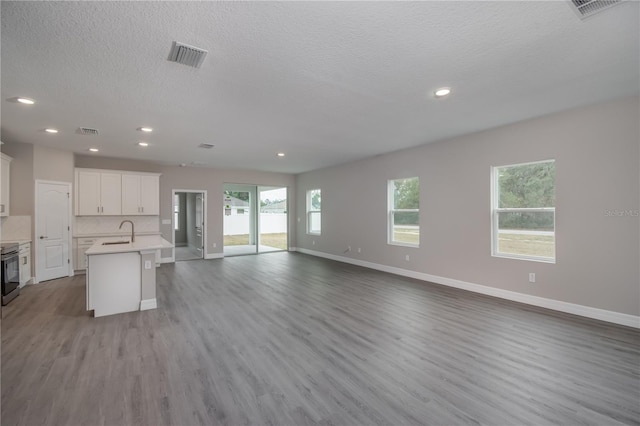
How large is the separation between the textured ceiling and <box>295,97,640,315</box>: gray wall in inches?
14.9

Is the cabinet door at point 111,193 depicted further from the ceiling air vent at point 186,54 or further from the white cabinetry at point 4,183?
the ceiling air vent at point 186,54

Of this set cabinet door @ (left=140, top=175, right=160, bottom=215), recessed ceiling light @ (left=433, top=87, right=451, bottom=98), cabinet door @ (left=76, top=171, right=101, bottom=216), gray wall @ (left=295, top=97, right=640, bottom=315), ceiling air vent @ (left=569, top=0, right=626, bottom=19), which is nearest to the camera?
ceiling air vent @ (left=569, top=0, right=626, bottom=19)

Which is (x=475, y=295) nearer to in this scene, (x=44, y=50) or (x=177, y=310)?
(x=177, y=310)

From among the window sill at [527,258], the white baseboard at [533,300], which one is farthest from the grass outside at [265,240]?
the window sill at [527,258]

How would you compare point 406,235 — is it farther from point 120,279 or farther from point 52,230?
point 52,230

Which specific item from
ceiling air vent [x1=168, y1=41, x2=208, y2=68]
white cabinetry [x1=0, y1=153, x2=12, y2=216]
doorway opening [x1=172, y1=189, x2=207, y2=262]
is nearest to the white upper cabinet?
white cabinetry [x1=0, y1=153, x2=12, y2=216]

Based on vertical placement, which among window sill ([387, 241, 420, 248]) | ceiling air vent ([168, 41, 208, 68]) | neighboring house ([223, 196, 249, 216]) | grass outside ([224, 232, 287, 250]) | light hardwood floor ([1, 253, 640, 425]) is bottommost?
light hardwood floor ([1, 253, 640, 425])

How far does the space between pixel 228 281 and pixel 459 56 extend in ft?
16.8

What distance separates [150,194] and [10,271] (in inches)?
127

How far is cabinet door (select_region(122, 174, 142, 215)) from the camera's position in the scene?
6.93 m

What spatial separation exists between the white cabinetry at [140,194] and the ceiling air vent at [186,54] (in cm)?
562

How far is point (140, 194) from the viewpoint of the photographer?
23.4 feet

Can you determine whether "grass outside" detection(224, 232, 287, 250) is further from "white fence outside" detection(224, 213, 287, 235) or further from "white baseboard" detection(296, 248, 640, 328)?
"white baseboard" detection(296, 248, 640, 328)

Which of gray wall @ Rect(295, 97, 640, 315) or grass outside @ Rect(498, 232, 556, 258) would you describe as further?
grass outside @ Rect(498, 232, 556, 258)
